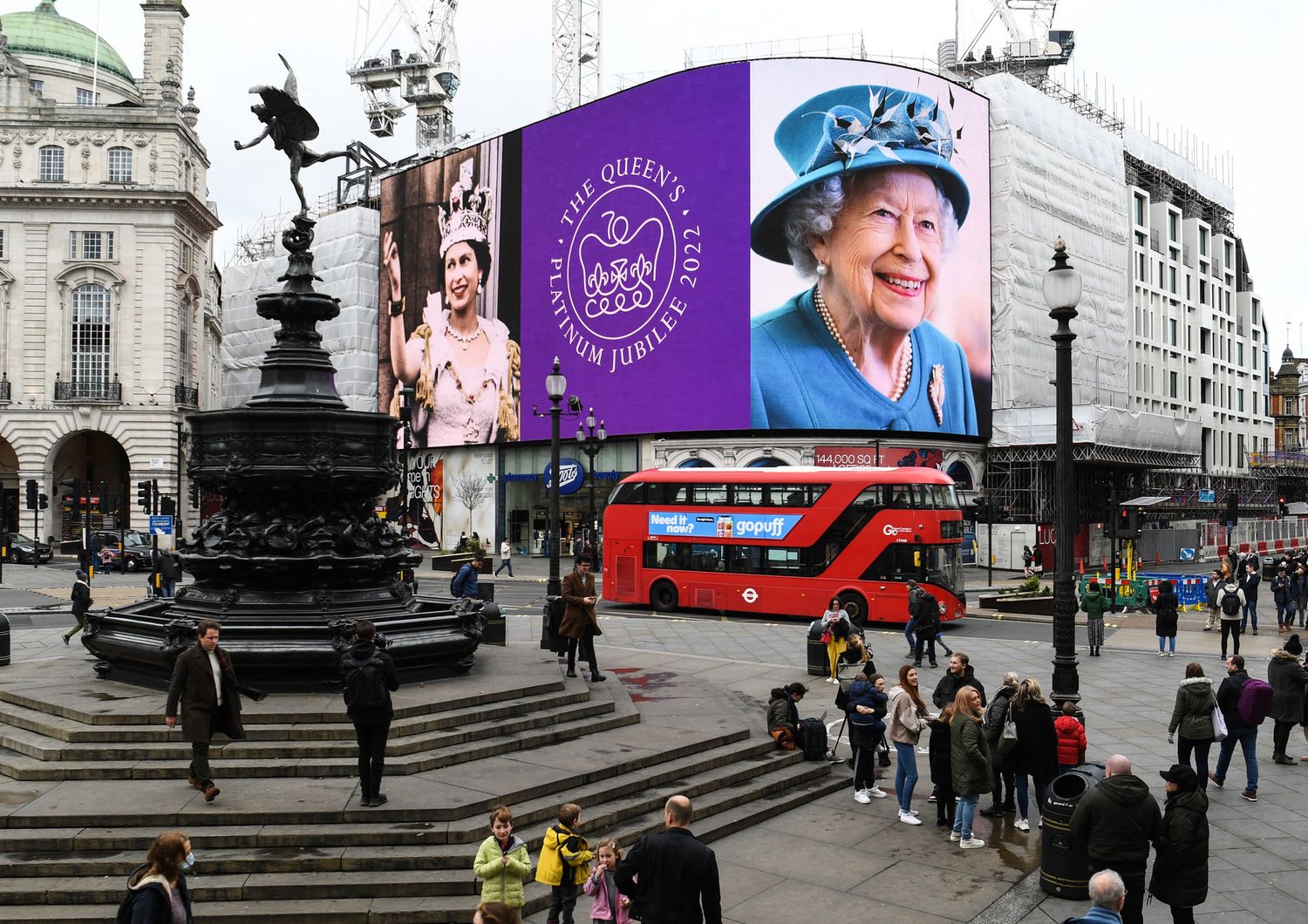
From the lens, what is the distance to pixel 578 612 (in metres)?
15.2

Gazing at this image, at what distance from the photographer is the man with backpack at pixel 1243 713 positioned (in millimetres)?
11883

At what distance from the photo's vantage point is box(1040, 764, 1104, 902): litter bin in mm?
9109

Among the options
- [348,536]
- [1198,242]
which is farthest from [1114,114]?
[348,536]

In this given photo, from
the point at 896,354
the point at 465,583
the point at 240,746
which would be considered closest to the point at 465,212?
the point at 896,354

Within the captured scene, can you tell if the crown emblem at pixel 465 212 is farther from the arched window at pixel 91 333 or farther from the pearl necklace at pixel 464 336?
the arched window at pixel 91 333

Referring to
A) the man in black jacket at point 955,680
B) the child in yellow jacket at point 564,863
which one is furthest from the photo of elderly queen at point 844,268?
the child in yellow jacket at point 564,863

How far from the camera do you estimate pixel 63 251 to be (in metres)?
56.1

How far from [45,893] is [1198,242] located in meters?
82.7

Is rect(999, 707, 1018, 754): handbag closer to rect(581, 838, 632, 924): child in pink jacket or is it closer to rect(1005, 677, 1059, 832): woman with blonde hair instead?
rect(1005, 677, 1059, 832): woman with blonde hair

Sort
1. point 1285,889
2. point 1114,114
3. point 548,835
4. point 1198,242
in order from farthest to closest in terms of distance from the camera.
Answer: point 1198,242, point 1114,114, point 1285,889, point 548,835

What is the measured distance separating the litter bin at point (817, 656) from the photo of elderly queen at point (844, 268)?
30.6m

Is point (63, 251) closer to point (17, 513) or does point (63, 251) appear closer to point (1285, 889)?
point (17, 513)

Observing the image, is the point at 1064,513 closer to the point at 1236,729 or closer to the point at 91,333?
the point at 1236,729

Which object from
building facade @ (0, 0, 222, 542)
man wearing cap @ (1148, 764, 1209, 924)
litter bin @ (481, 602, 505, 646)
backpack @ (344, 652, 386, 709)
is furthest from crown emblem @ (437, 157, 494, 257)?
man wearing cap @ (1148, 764, 1209, 924)
